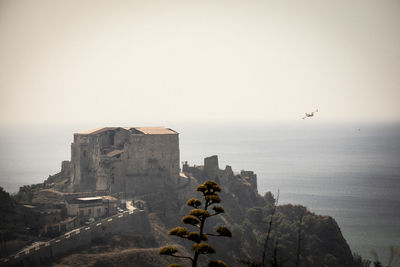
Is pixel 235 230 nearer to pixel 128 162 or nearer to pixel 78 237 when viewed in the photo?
pixel 128 162

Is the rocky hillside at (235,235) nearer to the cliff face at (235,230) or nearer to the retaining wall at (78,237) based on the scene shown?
the cliff face at (235,230)

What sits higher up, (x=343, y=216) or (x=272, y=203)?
(x=272, y=203)

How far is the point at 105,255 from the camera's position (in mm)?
56688

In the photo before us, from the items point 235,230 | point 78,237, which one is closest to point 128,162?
point 235,230

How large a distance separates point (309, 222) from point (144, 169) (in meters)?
25.8

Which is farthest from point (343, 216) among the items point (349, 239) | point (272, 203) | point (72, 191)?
point (72, 191)

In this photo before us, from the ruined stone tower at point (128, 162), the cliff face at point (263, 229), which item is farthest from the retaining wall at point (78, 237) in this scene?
the ruined stone tower at point (128, 162)

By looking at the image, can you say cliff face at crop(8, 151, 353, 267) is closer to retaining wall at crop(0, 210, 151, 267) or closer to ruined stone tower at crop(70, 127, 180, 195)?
retaining wall at crop(0, 210, 151, 267)

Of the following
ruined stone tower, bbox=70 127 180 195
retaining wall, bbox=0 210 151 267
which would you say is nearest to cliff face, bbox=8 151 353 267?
retaining wall, bbox=0 210 151 267

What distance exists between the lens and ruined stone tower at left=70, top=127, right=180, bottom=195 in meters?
74.5

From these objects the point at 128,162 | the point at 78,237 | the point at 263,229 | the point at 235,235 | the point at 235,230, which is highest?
the point at 128,162

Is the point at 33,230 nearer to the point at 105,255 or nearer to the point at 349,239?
the point at 105,255

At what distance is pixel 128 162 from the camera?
247 feet

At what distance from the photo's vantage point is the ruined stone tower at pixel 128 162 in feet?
244
